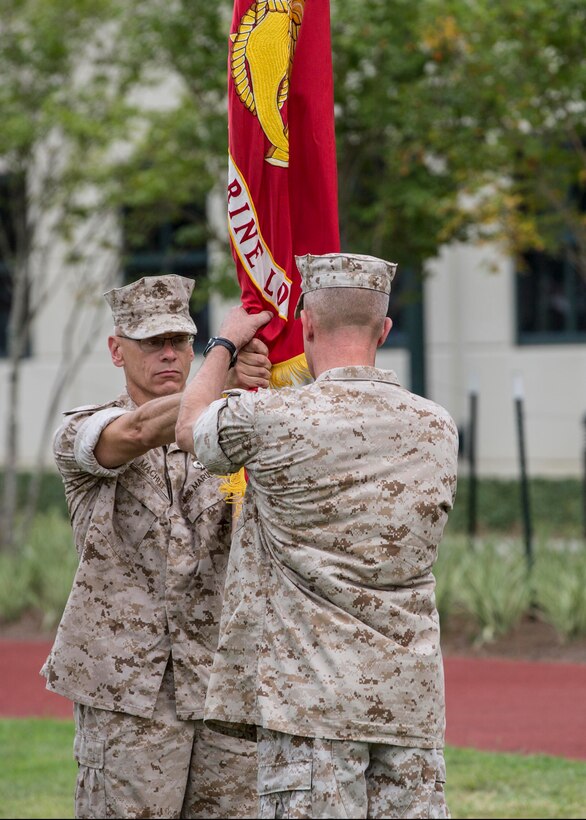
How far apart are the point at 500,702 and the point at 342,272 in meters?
5.99

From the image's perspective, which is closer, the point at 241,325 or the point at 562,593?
the point at 241,325

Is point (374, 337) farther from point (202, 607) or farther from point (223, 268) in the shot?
point (223, 268)

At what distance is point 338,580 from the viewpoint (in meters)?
3.40

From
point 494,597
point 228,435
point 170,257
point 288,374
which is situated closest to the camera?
point 228,435

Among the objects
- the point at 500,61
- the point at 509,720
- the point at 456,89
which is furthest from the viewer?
the point at 456,89

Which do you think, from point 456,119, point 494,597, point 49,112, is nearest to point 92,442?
point 494,597

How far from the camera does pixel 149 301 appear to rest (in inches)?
177

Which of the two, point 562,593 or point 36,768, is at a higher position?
point 562,593

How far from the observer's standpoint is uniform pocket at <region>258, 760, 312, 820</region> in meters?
3.38

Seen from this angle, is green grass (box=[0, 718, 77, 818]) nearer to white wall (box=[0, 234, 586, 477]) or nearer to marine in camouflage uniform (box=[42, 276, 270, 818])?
marine in camouflage uniform (box=[42, 276, 270, 818])

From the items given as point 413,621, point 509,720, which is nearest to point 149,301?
point 413,621

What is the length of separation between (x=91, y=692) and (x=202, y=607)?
17.0 inches

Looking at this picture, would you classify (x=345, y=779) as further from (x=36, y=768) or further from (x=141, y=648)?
(x=36, y=768)

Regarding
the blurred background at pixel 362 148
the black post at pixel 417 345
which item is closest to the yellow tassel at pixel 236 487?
the blurred background at pixel 362 148
